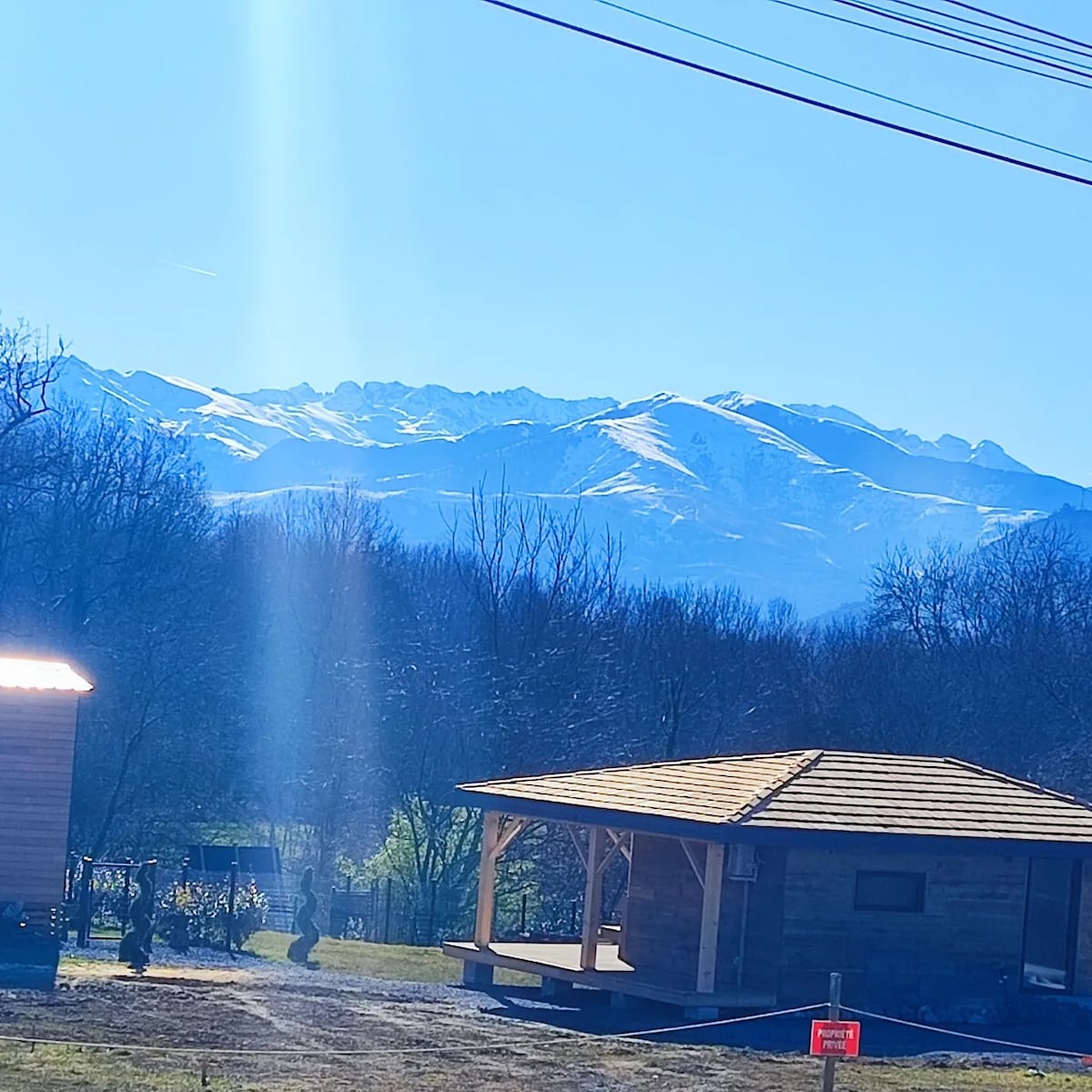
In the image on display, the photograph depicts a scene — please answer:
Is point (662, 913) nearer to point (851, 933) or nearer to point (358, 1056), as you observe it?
point (851, 933)

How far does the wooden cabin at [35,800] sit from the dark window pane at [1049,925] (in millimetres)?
13436

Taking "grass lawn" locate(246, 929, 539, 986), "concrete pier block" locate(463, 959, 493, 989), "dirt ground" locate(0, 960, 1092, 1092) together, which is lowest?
"grass lawn" locate(246, 929, 539, 986)

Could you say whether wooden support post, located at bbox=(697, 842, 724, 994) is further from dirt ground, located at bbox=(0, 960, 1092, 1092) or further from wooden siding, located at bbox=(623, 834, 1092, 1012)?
dirt ground, located at bbox=(0, 960, 1092, 1092)

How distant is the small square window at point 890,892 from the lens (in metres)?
21.8

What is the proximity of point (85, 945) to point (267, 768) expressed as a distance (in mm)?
28246

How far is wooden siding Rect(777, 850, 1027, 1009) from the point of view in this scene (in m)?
21.3

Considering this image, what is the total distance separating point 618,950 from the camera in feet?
81.8

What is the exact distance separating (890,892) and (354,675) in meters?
35.0

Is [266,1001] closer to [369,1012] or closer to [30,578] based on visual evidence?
[369,1012]

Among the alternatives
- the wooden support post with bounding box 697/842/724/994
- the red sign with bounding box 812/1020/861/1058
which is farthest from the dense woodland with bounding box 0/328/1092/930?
the red sign with bounding box 812/1020/861/1058

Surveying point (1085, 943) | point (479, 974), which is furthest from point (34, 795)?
point (1085, 943)

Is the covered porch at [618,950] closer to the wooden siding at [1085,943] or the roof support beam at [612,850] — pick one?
the roof support beam at [612,850]

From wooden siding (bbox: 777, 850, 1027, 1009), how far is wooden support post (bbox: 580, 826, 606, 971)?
109 inches

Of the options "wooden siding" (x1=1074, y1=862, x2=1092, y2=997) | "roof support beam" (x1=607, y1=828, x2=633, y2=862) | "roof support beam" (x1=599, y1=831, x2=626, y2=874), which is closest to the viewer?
"wooden siding" (x1=1074, y1=862, x2=1092, y2=997)
